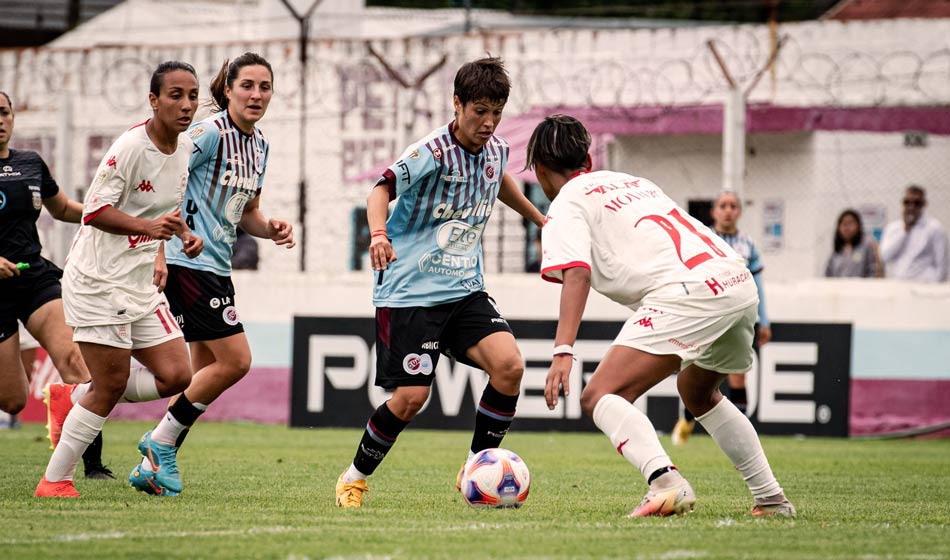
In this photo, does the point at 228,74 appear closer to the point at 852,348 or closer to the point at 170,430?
the point at 170,430

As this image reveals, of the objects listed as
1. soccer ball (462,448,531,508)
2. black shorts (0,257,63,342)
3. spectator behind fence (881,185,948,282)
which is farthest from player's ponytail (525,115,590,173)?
spectator behind fence (881,185,948,282)

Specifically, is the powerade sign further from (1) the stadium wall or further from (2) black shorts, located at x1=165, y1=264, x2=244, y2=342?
(2) black shorts, located at x1=165, y1=264, x2=244, y2=342

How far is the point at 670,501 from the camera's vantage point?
582cm

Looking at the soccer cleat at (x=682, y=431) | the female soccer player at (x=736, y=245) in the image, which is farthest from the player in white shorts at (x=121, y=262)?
the soccer cleat at (x=682, y=431)

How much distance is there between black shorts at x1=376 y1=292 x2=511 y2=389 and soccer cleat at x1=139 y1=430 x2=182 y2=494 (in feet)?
4.17

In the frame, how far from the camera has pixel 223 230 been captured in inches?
293

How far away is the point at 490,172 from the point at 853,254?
27.2ft

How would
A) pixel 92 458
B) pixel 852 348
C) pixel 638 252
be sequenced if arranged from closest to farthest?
pixel 638 252
pixel 92 458
pixel 852 348

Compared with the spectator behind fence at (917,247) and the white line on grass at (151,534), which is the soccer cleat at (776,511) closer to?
the white line on grass at (151,534)

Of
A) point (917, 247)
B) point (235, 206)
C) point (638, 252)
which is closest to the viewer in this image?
point (638, 252)

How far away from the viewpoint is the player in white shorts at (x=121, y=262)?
6.70m

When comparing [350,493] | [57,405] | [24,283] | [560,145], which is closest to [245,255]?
[24,283]

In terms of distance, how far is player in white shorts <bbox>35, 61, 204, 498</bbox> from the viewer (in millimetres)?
6695

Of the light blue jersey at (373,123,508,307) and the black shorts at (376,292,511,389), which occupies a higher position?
the light blue jersey at (373,123,508,307)
